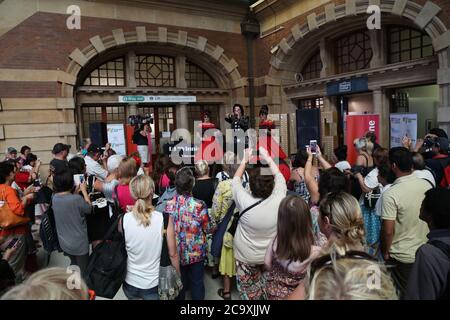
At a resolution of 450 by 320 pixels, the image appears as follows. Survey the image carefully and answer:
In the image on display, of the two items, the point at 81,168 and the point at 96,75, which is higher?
the point at 96,75

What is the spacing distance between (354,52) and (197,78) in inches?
213

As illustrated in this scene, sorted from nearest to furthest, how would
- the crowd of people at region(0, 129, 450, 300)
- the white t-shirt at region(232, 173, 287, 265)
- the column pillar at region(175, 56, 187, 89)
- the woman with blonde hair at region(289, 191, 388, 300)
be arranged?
the crowd of people at region(0, 129, 450, 300) < the woman with blonde hair at region(289, 191, 388, 300) < the white t-shirt at region(232, 173, 287, 265) < the column pillar at region(175, 56, 187, 89)

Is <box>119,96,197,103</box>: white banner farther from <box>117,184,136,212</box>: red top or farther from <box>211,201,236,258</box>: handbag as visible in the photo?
<box>211,201,236,258</box>: handbag

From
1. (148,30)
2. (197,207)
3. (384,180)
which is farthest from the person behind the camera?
(148,30)

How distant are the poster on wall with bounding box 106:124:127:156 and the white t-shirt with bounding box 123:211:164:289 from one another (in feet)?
22.5

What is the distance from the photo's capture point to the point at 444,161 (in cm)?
393

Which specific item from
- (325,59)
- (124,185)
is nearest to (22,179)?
(124,185)

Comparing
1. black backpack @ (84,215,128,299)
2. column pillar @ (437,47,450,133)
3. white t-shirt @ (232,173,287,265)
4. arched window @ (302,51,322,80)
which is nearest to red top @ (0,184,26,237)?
black backpack @ (84,215,128,299)

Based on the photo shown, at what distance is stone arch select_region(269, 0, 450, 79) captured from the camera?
690cm

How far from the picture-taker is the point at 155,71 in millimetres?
10953

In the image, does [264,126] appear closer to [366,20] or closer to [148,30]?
[366,20]

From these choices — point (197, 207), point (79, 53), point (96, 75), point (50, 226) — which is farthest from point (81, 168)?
point (96, 75)

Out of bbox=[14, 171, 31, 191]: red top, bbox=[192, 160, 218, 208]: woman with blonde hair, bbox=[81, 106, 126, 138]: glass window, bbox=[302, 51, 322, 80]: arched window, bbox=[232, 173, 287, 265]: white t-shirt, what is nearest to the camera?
bbox=[232, 173, 287, 265]: white t-shirt
